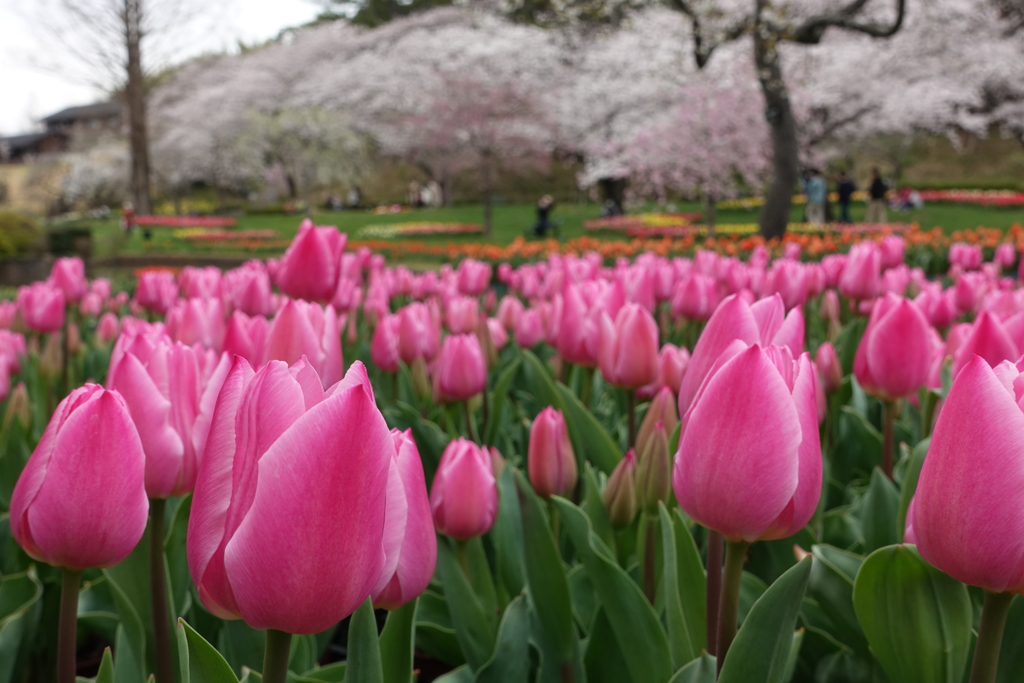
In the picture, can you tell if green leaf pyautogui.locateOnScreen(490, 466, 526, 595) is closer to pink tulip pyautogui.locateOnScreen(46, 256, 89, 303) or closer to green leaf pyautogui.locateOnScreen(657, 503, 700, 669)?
green leaf pyautogui.locateOnScreen(657, 503, 700, 669)

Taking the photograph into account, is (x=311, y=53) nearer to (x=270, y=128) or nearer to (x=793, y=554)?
(x=270, y=128)

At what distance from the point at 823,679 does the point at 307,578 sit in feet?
2.91

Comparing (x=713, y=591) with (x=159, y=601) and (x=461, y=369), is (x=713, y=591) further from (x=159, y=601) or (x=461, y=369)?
(x=461, y=369)

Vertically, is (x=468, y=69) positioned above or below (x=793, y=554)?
above

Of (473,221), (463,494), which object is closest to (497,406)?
(463,494)

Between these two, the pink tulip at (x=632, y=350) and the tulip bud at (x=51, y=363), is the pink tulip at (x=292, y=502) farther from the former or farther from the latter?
the tulip bud at (x=51, y=363)

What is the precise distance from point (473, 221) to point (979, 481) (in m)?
22.9

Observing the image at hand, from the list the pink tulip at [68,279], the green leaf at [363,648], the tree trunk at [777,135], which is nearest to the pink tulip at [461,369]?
the green leaf at [363,648]

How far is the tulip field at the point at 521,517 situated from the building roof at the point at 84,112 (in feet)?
234

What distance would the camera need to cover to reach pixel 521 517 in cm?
122

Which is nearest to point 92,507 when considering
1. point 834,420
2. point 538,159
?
point 834,420

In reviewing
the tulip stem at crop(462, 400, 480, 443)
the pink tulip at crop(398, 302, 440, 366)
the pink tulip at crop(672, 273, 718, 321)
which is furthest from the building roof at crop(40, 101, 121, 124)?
the tulip stem at crop(462, 400, 480, 443)

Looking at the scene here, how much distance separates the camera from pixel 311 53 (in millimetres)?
36906

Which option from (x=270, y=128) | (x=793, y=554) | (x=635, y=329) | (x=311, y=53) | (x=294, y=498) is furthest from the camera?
(x=311, y=53)
